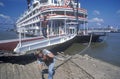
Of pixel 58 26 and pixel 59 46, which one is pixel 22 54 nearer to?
pixel 59 46

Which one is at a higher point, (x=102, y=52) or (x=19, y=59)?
(x=19, y=59)

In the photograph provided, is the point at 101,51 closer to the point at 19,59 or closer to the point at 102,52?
the point at 102,52

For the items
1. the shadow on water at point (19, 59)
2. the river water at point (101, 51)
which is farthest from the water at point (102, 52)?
the shadow on water at point (19, 59)

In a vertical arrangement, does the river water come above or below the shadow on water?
below

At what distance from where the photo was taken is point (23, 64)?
38.8ft

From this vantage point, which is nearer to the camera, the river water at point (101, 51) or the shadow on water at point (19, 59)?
the shadow on water at point (19, 59)

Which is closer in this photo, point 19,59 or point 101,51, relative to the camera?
point 19,59

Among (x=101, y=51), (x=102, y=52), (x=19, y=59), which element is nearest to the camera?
(x=19, y=59)

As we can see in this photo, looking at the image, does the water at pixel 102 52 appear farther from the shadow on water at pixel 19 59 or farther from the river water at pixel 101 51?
the shadow on water at pixel 19 59

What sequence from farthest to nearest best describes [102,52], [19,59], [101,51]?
[101,51] < [102,52] < [19,59]

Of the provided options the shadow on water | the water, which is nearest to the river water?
the water

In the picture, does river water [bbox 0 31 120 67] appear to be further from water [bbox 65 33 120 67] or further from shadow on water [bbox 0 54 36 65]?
shadow on water [bbox 0 54 36 65]

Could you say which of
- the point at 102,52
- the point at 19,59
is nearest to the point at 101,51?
the point at 102,52

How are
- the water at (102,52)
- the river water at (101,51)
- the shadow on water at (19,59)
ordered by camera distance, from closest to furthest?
the shadow on water at (19,59)
the water at (102,52)
the river water at (101,51)
